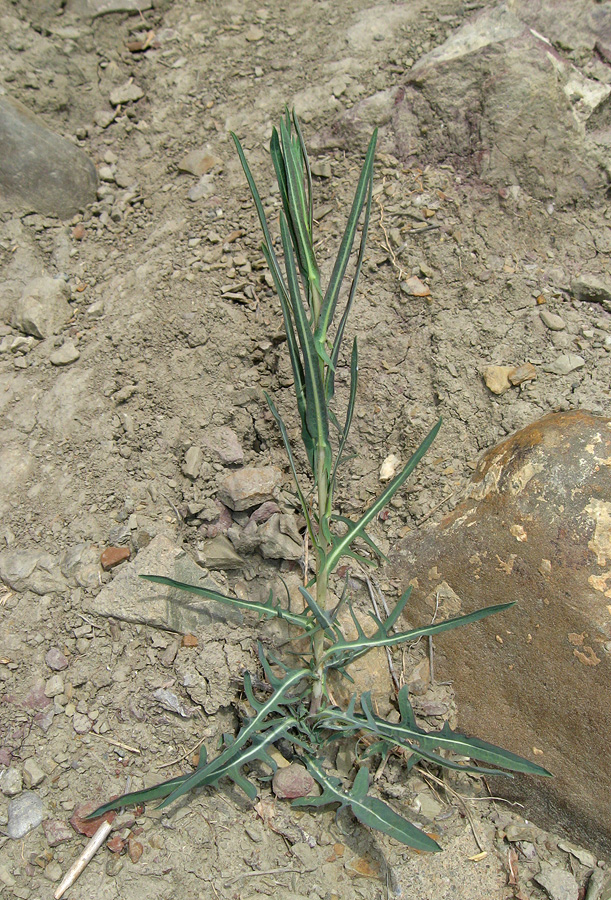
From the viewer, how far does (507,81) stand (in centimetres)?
246

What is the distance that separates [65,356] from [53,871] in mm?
1652

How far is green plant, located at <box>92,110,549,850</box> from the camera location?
1488 mm

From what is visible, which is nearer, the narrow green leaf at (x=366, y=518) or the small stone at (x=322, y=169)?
the narrow green leaf at (x=366, y=518)

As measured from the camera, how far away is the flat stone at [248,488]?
2.09 m

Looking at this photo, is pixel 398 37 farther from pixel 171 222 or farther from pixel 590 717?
pixel 590 717

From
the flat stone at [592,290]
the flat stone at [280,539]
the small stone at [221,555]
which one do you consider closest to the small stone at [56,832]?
the small stone at [221,555]

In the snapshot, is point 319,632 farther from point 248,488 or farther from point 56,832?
point 56,832

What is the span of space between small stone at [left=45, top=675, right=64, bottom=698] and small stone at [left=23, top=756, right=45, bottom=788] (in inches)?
7.1

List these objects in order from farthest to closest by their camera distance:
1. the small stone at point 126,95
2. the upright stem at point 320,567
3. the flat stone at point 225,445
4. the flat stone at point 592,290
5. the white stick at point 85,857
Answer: the small stone at point 126,95 → the flat stone at point 592,290 → the flat stone at point 225,445 → the upright stem at point 320,567 → the white stick at point 85,857

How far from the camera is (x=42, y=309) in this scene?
2.56 meters

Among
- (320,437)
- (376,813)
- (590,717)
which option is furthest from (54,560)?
(590,717)

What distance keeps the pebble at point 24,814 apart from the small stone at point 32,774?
0.08 ft

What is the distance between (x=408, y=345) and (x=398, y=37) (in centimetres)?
155

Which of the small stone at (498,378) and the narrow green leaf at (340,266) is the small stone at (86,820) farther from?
the small stone at (498,378)
